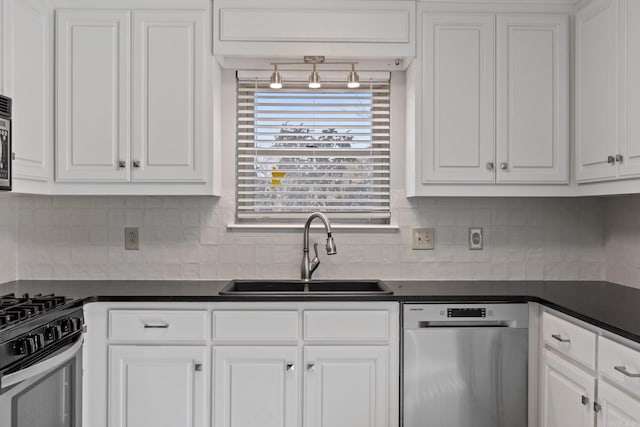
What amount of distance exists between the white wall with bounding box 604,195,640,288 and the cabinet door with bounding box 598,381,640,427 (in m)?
1.04

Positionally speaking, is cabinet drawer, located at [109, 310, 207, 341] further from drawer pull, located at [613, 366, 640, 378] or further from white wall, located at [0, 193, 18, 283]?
drawer pull, located at [613, 366, 640, 378]

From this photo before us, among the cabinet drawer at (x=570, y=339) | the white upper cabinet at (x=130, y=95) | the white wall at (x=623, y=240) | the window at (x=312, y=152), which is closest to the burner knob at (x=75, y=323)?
the white upper cabinet at (x=130, y=95)

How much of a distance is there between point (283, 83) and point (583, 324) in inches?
76.0

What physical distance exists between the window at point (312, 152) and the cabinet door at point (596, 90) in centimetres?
98

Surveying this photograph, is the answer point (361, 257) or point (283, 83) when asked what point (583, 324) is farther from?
point (283, 83)

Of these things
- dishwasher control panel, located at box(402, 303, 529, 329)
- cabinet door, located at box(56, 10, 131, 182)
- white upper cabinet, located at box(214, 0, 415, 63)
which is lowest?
dishwasher control panel, located at box(402, 303, 529, 329)

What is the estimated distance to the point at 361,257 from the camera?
304 cm

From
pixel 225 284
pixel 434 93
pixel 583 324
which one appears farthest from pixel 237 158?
pixel 583 324

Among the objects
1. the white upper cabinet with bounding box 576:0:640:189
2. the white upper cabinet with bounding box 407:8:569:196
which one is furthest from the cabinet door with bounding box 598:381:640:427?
the white upper cabinet with bounding box 407:8:569:196

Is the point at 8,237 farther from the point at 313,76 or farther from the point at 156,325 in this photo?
the point at 313,76

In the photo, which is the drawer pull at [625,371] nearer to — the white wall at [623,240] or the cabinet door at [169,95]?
the white wall at [623,240]

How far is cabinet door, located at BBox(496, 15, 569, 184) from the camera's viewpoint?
271 cm

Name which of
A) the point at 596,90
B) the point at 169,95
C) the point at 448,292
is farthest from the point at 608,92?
the point at 169,95

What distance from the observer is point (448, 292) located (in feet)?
8.46
